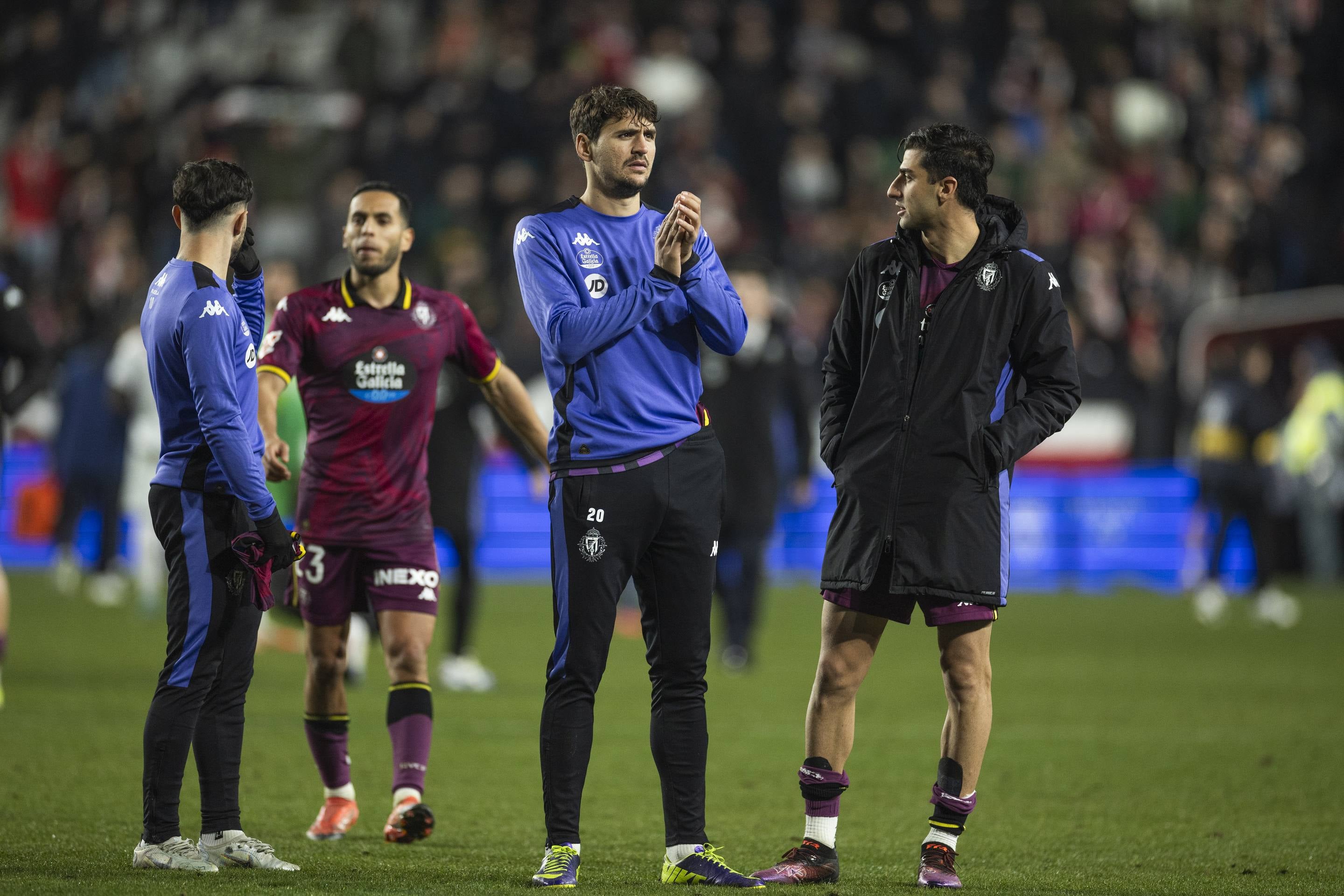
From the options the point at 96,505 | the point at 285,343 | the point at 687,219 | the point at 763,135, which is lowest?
the point at 96,505

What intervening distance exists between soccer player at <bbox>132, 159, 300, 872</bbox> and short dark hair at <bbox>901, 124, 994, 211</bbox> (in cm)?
222

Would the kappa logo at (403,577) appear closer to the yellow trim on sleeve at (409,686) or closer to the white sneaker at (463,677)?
the yellow trim on sleeve at (409,686)

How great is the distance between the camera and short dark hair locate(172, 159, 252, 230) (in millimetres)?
5625

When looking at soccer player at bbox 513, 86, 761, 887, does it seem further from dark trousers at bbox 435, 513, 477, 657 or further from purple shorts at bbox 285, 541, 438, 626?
dark trousers at bbox 435, 513, 477, 657

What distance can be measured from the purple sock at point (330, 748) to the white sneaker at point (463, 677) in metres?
4.25

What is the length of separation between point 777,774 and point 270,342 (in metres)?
3.15

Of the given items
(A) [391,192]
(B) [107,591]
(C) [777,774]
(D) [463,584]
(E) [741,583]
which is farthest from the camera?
(B) [107,591]

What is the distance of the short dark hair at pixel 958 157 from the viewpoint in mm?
5617

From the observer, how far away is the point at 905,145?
18.9 feet

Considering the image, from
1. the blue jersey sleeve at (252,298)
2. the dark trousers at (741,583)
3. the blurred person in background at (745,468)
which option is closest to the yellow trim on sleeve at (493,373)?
the blue jersey sleeve at (252,298)

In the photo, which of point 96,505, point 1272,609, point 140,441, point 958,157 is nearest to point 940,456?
point 958,157

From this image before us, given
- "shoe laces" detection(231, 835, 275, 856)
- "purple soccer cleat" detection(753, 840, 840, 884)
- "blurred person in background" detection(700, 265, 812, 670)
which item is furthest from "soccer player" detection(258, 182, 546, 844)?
"blurred person in background" detection(700, 265, 812, 670)

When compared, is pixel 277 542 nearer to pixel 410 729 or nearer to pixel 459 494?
pixel 410 729

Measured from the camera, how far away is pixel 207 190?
5.63m
